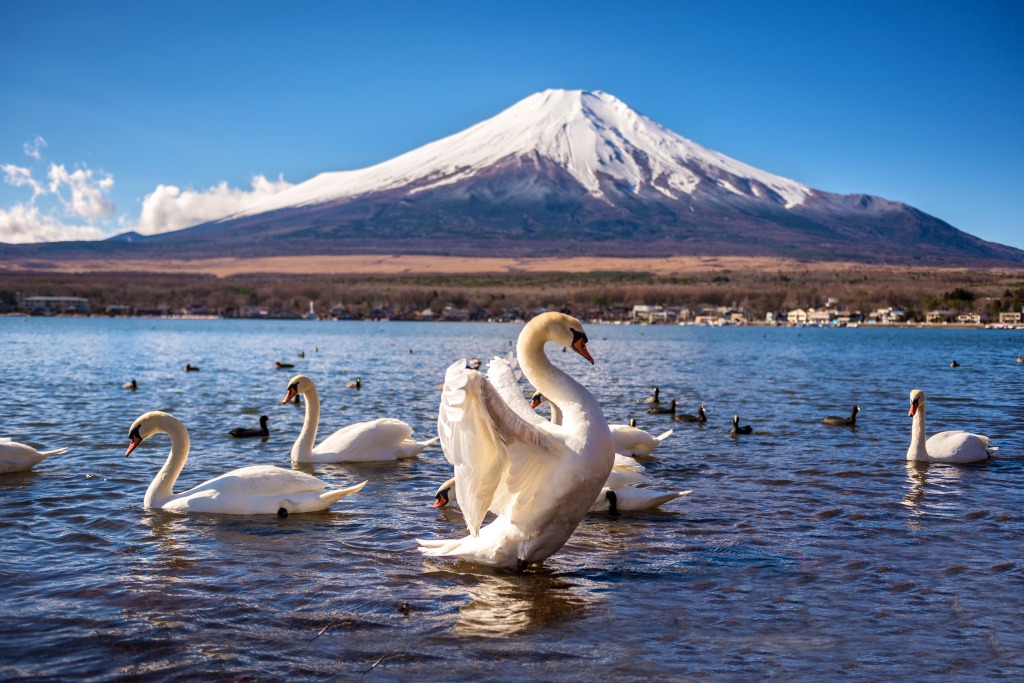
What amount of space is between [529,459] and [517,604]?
1.14 metres

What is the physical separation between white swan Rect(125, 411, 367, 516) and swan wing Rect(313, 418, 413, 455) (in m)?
3.51

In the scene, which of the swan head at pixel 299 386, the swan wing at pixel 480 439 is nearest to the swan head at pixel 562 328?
the swan wing at pixel 480 439

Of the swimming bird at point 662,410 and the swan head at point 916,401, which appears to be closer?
the swan head at point 916,401

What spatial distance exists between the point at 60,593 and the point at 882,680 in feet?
19.9

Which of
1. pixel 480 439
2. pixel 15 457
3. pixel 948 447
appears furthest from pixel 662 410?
pixel 480 439

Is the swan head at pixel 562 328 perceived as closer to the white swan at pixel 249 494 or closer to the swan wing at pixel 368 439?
the white swan at pixel 249 494

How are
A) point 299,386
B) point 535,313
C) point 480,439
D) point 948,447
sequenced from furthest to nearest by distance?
point 535,313 < point 299,386 < point 948,447 < point 480,439

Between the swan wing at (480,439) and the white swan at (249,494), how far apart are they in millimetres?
2732

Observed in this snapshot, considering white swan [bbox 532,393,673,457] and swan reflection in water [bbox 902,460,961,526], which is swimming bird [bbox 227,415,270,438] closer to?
white swan [bbox 532,393,673,457]

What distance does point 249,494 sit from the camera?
1000 centimetres

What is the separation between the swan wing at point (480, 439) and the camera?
22.8ft

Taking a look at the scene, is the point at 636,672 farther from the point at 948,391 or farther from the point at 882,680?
the point at 948,391

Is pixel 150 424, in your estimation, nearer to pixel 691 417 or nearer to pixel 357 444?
pixel 357 444

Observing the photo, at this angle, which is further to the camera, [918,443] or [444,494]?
[918,443]
